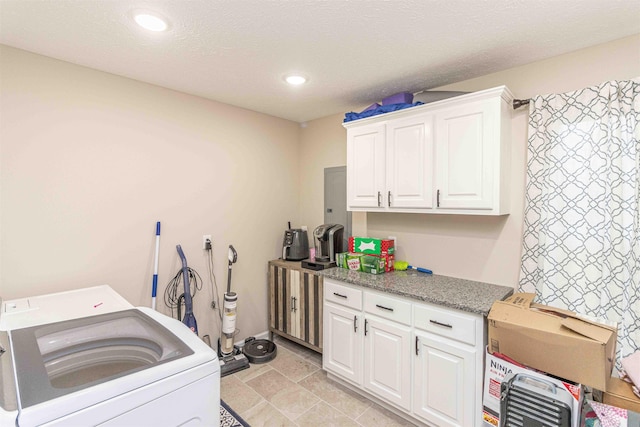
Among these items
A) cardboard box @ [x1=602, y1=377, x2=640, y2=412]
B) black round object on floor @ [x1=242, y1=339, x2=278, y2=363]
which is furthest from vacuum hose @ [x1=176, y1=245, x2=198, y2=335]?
cardboard box @ [x1=602, y1=377, x2=640, y2=412]

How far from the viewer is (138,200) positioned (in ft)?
8.11

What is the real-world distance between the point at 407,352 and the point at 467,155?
138 centimetres

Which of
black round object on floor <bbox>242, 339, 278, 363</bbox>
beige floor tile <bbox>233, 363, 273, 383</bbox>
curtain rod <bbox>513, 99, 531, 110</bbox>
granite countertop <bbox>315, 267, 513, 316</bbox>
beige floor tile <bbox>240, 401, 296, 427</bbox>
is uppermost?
curtain rod <bbox>513, 99, 531, 110</bbox>

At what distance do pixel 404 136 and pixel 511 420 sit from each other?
1842 millimetres

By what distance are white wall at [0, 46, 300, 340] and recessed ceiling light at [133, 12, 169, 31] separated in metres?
0.88

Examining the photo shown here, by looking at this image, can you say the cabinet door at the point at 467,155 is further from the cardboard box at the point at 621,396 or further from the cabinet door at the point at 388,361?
the cardboard box at the point at 621,396

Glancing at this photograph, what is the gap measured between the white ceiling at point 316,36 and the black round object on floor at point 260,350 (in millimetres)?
2386

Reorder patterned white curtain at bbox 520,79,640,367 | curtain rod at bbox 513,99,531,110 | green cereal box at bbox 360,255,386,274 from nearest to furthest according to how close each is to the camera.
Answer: patterned white curtain at bbox 520,79,640,367, curtain rod at bbox 513,99,531,110, green cereal box at bbox 360,255,386,274

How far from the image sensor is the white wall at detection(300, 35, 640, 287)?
1.89 metres

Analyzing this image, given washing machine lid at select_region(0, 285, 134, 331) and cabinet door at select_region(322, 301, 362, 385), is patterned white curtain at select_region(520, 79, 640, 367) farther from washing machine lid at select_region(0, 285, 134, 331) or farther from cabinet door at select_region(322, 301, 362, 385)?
washing machine lid at select_region(0, 285, 134, 331)

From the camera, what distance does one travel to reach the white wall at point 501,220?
1890 mm

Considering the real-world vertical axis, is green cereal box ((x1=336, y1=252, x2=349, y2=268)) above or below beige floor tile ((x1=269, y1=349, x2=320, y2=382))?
above

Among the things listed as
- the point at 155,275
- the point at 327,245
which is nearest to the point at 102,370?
the point at 155,275

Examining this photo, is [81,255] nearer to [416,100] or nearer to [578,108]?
[416,100]
